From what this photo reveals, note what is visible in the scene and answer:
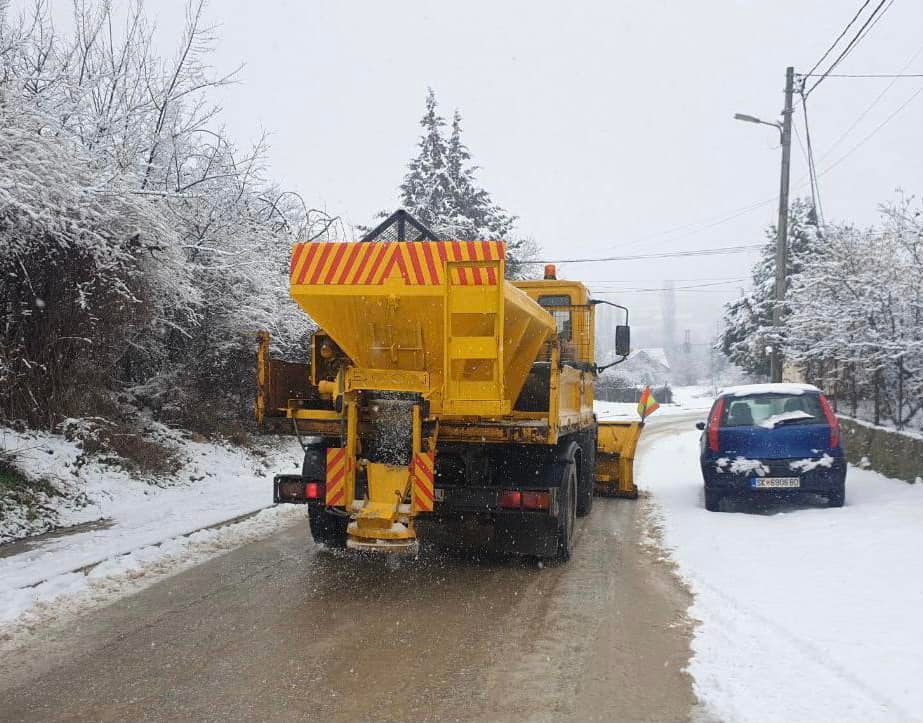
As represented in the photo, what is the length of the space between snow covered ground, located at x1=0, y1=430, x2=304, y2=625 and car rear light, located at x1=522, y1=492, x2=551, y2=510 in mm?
3128

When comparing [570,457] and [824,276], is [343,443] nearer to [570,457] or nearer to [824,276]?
[570,457]

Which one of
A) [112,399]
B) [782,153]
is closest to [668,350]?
[782,153]

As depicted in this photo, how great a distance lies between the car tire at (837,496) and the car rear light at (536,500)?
473 cm

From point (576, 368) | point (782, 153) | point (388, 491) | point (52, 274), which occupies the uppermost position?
point (782, 153)

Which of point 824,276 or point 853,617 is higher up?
point 824,276

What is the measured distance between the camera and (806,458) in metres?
9.33

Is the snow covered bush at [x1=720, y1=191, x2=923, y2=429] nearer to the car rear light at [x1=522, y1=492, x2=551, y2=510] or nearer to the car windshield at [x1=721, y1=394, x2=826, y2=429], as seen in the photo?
the car windshield at [x1=721, y1=394, x2=826, y2=429]

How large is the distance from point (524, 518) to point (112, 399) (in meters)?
8.60

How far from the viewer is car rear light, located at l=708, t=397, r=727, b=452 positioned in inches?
383

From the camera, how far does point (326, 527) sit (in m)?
7.60

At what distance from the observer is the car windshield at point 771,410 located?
9.46m

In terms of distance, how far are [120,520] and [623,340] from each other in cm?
623

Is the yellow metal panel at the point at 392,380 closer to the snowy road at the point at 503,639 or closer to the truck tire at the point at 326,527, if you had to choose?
the snowy road at the point at 503,639

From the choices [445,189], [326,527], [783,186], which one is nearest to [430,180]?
[445,189]
